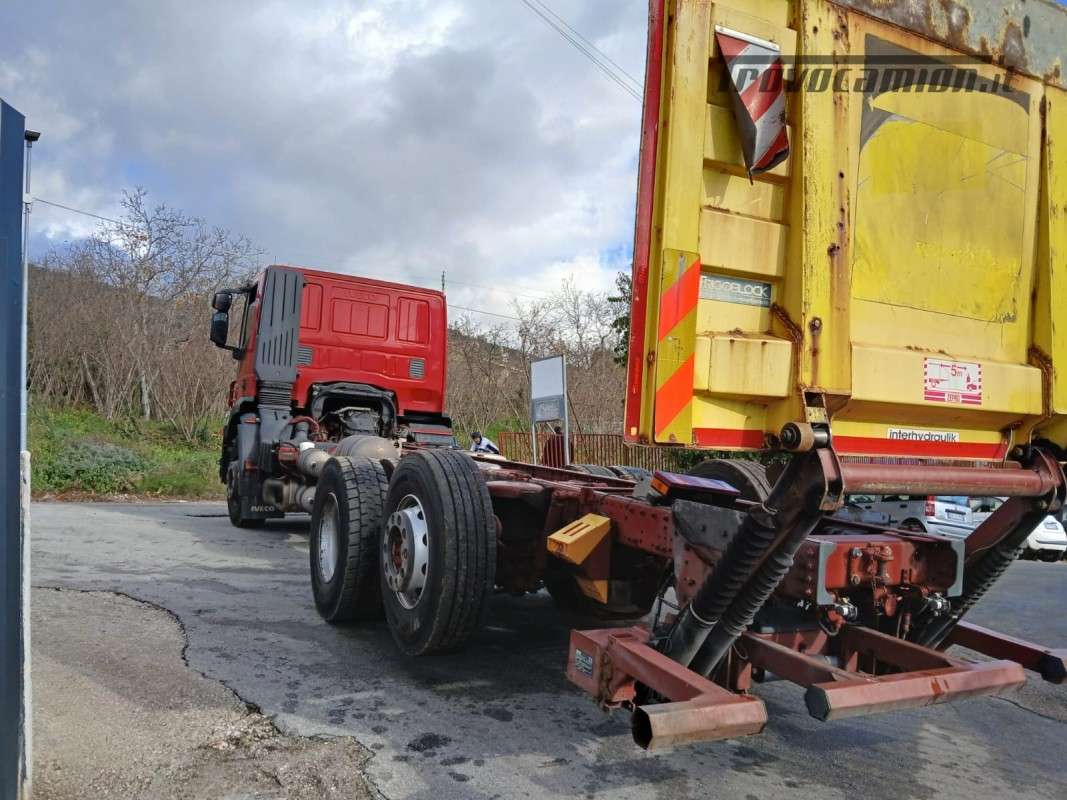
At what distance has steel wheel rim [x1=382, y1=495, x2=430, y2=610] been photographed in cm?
411

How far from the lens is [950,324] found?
3.11m

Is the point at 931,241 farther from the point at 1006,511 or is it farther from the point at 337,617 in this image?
the point at 337,617

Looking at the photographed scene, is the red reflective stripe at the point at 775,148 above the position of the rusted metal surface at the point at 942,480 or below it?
above

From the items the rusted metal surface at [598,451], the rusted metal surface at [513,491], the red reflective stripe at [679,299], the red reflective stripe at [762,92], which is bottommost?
the rusted metal surface at [598,451]

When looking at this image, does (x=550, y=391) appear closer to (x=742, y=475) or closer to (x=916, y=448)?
(x=742, y=475)

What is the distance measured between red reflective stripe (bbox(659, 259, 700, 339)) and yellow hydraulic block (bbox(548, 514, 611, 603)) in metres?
1.31

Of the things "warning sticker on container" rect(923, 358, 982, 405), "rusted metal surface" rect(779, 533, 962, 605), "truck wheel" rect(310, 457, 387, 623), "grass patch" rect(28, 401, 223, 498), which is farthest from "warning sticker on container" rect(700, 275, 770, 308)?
"grass patch" rect(28, 401, 223, 498)

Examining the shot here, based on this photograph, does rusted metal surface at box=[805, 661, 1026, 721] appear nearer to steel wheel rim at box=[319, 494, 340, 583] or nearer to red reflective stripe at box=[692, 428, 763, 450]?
red reflective stripe at box=[692, 428, 763, 450]

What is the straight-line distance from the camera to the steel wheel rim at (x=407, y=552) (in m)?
4.11

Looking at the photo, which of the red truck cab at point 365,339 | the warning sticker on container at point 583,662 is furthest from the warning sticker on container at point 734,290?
the red truck cab at point 365,339

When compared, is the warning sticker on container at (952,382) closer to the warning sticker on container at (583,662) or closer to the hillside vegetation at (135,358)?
the warning sticker on container at (583,662)

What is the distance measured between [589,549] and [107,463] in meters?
12.5

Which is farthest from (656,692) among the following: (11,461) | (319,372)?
(319,372)

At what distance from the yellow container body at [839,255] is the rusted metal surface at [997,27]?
0.12 ft
